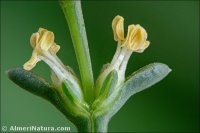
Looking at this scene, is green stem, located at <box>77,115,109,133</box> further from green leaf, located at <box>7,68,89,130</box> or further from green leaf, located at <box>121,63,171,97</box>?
green leaf, located at <box>121,63,171,97</box>

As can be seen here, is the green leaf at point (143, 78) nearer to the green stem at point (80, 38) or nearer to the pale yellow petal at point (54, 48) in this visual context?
the green stem at point (80, 38)

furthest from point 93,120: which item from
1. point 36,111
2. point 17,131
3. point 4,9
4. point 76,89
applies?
point 4,9

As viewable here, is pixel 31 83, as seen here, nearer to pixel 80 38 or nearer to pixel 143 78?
pixel 80 38

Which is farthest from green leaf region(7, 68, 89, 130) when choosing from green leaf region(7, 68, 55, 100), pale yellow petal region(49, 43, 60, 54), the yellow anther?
the yellow anther

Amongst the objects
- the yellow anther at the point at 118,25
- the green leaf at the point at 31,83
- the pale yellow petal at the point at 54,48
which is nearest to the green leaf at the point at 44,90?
the green leaf at the point at 31,83

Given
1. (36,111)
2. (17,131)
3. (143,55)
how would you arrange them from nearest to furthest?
(17,131) → (36,111) → (143,55)

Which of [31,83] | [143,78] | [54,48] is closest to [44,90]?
[31,83]

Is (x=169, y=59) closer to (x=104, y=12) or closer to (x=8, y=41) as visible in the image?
(x=104, y=12)

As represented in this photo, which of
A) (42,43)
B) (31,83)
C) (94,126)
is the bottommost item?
(94,126)
